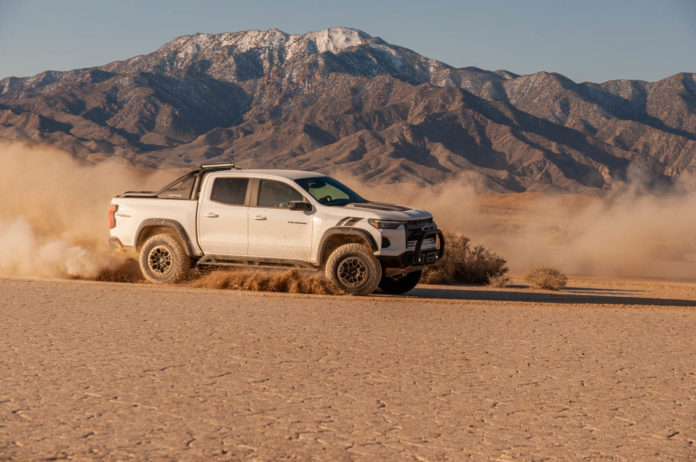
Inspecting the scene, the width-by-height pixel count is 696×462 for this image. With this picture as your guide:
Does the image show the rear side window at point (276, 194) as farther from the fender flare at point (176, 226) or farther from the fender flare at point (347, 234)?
the fender flare at point (176, 226)

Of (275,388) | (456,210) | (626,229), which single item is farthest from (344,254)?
(456,210)

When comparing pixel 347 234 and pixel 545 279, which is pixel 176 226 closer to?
pixel 347 234

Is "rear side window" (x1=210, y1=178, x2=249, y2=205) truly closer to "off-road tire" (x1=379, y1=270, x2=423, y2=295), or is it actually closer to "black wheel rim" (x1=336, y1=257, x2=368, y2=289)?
"black wheel rim" (x1=336, y1=257, x2=368, y2=289)

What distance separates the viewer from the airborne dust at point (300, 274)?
54.0 feet

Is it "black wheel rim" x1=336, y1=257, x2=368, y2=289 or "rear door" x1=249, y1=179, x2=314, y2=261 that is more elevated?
"rear door" x1=249, y1=179, x2=314, y2=261

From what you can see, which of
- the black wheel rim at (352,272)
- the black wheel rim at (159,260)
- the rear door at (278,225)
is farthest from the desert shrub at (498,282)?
Answer: the black wheel rim at (159,260)

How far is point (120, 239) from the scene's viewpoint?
47.8ft

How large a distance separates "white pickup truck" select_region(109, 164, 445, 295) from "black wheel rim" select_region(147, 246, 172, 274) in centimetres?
2

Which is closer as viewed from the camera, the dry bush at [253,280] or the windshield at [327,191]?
the windshield at [327,191]

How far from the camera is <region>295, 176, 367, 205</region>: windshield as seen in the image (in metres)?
13.7

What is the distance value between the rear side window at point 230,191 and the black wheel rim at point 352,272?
1980 mm

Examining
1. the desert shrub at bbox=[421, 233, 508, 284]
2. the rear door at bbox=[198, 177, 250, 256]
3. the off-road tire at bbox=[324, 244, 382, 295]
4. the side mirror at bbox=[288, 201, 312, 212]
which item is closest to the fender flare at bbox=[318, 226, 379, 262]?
the off-road tire at bbox=[324, 244, 382, 295]

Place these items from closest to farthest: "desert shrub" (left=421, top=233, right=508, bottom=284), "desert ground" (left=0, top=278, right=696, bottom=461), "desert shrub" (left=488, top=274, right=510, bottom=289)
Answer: "desert ground" (left=0, top=278, right=696, bottom=461), "desert shrub" (left=488, top=274, right=510, bottom=289), "desert shrub" (left=421, top=233, right=508, bottom=284)

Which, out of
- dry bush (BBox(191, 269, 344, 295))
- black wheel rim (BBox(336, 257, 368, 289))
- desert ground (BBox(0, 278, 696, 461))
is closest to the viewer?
desert ground (BBox(0, 278, 696, 461))
